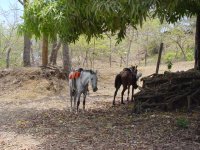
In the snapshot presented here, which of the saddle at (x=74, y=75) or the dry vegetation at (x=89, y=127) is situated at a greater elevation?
the saddle at (x=74, y=75)

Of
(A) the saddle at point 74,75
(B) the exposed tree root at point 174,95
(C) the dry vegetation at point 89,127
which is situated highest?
(A) the saddle at point 74,75

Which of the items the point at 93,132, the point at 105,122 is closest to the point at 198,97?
the point at 105,122

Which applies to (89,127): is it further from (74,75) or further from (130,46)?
(130,46)

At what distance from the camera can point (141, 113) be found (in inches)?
394

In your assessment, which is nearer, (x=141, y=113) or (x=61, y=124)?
(x=61, y=124)

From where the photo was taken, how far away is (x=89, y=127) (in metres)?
8.64

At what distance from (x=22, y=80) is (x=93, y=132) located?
28.7ft

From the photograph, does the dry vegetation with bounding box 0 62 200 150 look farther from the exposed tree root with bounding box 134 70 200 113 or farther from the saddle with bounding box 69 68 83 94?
the saddle with bounding box 69 68 83 94

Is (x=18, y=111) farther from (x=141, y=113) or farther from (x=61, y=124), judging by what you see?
(x=141, y=113)

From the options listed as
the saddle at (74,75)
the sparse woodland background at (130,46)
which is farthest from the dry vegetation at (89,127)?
the sparse woodland background at (130,46)

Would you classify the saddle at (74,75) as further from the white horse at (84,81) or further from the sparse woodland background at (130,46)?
the sparse woodland background at (130,46)

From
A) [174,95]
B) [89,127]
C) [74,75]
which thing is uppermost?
[74,75]

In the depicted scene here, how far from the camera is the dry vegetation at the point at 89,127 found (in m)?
7.29

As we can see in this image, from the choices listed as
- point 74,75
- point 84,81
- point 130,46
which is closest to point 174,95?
point 84,81
